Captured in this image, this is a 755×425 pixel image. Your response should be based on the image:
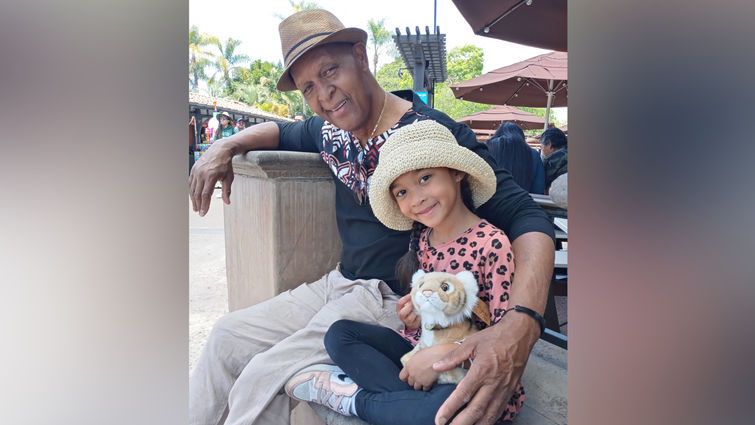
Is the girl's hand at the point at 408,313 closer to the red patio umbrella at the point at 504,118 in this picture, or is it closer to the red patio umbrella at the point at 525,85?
the red patio umbrella at the point at 525,85

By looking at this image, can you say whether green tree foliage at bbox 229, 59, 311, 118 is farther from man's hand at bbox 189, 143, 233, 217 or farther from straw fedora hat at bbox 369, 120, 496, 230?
straw fedora hat at bbox 369, 120, 496, 230

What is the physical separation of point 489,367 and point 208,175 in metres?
1.13

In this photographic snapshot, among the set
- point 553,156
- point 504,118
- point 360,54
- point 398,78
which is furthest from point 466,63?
point 360,54

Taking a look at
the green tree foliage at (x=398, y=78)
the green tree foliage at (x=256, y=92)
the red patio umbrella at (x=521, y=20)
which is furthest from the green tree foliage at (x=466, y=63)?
the red patio umbrella at (x=521, y=20)

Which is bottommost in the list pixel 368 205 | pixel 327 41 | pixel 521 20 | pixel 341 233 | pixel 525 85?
pixel 341 233

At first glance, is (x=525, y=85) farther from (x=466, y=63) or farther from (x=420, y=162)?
(x=466, y=63)

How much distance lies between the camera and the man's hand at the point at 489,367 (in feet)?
2.96

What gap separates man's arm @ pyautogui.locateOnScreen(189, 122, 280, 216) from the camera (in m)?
1.53

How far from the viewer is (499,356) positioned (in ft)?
3.08

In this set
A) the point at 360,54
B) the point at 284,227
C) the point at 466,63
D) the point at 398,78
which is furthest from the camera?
the point at 466,63

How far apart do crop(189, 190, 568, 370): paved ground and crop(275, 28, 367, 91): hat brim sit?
66 cm
